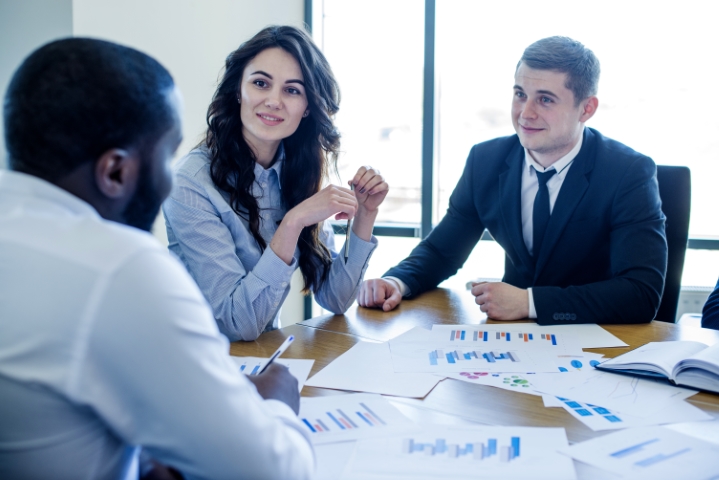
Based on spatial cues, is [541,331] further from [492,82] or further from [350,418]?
[492,82]

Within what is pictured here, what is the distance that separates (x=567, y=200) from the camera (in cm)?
201

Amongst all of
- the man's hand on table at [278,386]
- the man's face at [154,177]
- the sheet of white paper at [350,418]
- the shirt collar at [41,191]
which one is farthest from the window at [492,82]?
the shirt collar at [41,191]

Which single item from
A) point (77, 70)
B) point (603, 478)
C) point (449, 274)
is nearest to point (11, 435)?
point (77, 70)

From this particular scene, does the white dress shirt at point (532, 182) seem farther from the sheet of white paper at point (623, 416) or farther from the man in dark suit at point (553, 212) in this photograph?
the sheet of white paper at point (623, 416)

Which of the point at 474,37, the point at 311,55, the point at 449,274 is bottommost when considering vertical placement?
the point at 449,274

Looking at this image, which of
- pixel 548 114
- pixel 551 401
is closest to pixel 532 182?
pixel 548 114

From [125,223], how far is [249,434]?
1.02 ft

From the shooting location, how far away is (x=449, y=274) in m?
2.17

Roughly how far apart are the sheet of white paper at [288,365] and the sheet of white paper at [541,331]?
0.37 metres

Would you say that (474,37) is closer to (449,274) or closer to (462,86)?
(462,86)

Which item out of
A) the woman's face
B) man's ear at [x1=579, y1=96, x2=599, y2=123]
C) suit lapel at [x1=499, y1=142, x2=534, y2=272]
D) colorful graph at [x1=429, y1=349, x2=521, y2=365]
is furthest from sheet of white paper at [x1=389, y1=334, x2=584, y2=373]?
man's ear at [x1=579, y1=96, x2=599, y2=123]

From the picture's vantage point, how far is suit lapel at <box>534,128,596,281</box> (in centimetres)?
200

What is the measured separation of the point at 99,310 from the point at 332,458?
48cm

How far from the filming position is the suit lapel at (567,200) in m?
2.00
